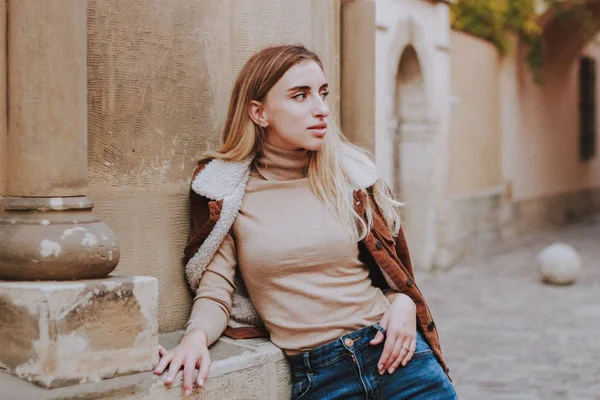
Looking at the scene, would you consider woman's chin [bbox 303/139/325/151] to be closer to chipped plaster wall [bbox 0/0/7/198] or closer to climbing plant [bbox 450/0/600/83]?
chipped plaster wall [bbox 0/0/7/198]

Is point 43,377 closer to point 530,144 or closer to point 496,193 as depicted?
point 496,193

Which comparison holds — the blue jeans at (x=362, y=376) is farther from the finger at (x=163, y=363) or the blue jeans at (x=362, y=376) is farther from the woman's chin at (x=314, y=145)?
the woman's chin at (x=314, y=145)

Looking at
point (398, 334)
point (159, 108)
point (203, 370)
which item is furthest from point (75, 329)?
point (398, 334)

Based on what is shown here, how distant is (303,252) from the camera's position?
8.60 feet

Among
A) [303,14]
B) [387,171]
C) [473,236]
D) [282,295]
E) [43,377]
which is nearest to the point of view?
[43,377]

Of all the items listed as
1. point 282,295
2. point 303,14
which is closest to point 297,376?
point 282,295

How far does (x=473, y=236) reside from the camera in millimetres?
12414

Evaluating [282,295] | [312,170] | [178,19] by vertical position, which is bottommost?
[282,295]

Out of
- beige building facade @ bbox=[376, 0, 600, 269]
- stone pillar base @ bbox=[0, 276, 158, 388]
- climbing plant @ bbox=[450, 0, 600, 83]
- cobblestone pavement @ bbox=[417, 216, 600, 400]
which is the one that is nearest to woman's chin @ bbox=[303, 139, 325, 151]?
stone pillar base @ bbox=[0, 276, 158, 388]

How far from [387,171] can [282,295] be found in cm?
763

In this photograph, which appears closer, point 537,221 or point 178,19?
point 178,19

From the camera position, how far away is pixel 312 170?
2762mm

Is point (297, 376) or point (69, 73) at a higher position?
point (69, 73)

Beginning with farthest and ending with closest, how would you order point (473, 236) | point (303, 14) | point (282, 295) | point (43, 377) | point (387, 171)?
point (473, 236)
point (387, 171)
point (303, 14)
point (282, 295)
point (43, 377)
